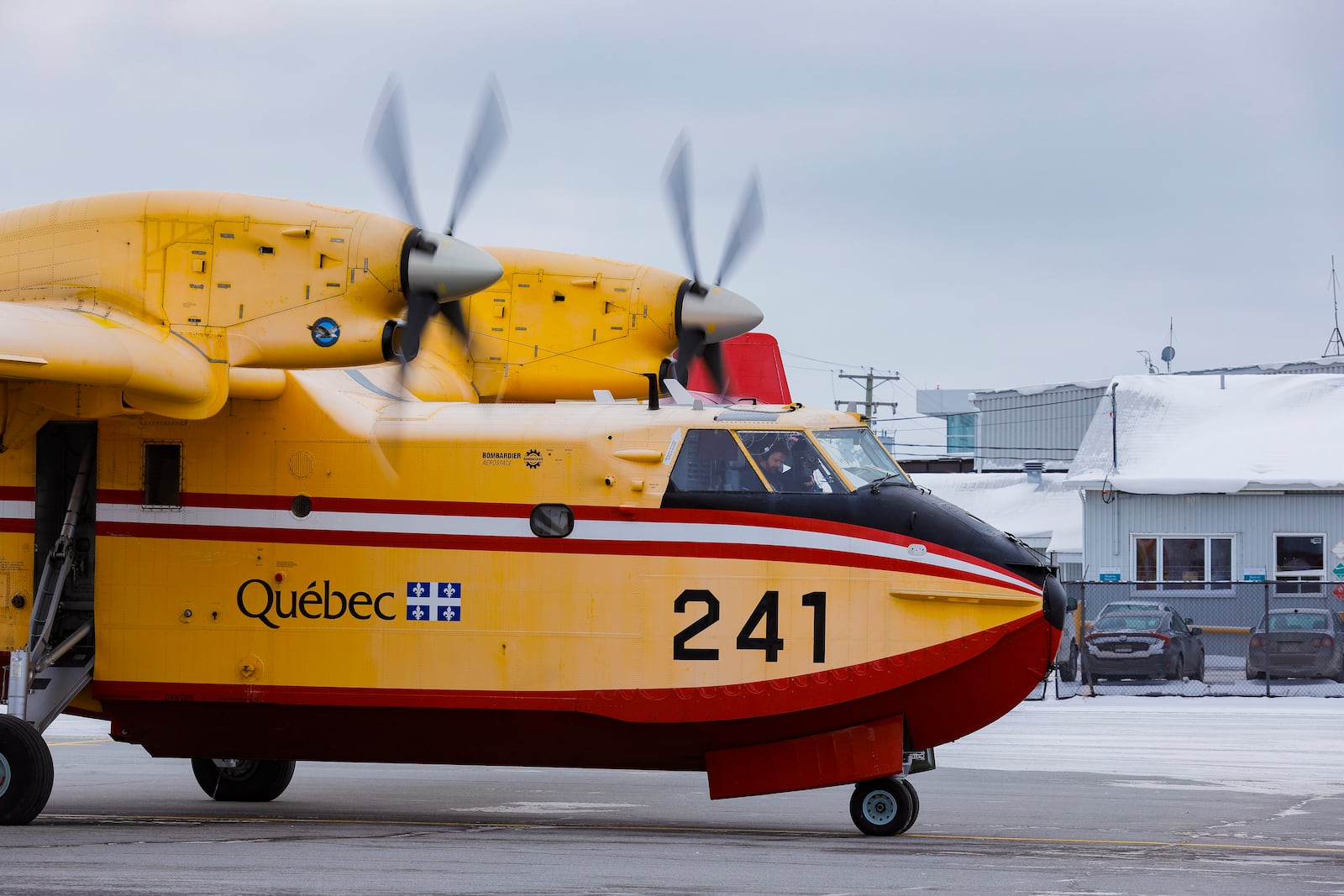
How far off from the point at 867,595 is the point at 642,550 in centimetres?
184

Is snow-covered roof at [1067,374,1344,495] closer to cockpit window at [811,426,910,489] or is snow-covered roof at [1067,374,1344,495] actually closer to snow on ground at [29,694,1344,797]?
snow on ground at [29,694,1344,797]

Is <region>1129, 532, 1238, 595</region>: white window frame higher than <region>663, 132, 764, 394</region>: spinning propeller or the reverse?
the reverse

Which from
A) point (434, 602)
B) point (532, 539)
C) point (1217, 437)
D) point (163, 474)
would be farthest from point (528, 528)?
point (1217, 437)

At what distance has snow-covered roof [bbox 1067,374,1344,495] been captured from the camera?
3600 centimetres

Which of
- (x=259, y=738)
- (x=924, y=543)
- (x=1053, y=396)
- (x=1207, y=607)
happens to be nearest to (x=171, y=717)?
(x=259, y=738)

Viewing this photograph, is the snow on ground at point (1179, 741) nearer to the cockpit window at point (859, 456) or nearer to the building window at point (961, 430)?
the cockpit window at point (859, 456)

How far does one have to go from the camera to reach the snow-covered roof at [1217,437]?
3600cm

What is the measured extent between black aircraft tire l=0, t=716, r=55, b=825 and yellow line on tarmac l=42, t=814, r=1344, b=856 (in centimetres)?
83

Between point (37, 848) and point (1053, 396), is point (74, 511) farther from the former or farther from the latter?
point (1053, 396)

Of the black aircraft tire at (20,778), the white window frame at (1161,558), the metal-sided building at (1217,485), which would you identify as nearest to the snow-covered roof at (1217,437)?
the metal-sided building at (1217,485)

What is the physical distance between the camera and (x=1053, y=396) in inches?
2537

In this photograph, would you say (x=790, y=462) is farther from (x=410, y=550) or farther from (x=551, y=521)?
(x=410, y=550)

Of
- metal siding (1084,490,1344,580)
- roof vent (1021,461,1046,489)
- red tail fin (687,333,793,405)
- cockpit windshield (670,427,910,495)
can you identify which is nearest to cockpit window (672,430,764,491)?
cockpit windshield (670,427,910,495)

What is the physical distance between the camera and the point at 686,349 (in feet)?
50.8
